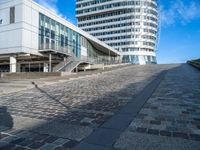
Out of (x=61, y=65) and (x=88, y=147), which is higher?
(x=61, y=65)

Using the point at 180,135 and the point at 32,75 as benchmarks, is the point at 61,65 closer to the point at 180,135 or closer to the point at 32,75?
the point at 32,75

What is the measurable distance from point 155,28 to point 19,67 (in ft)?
258

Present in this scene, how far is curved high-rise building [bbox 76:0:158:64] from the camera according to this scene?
295 ft

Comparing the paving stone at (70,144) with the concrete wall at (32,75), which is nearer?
the paving stone at (70,144)

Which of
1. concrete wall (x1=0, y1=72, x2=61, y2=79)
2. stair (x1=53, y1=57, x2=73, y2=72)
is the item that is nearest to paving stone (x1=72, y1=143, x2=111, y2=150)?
concrete wall (x1=0, y1=72, x2=61, y2=79)

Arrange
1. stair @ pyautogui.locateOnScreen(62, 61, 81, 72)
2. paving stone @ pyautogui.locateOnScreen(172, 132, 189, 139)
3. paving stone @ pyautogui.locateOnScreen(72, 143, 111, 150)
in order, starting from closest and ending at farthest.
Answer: paving stone @ pyautogui.locateOnScreen(72, 143, 111, 150), paving stone @ pyautogui.locateOnScreen(172, 132, 189, 139), stair @ pyautogui.locateOnScreen(62, 61, 81, 72)

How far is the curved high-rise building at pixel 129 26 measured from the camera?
90000 mm

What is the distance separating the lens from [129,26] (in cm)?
9194

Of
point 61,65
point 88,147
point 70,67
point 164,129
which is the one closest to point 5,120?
point 88,147

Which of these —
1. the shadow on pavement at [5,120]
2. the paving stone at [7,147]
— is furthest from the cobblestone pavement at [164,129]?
the shadow on pavement at [5,120]

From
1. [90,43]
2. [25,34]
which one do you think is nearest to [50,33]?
[25,34]

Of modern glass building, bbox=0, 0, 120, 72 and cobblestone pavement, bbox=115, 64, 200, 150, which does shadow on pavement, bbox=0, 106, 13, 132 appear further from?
modern glass building, bbox=0, 0, 120, 72

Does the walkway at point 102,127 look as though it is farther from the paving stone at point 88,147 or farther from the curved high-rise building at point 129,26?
the curved high-rise building at point 129,26

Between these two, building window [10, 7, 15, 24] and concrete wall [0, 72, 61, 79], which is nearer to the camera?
concrete wall [0, 72, 61, 79]
